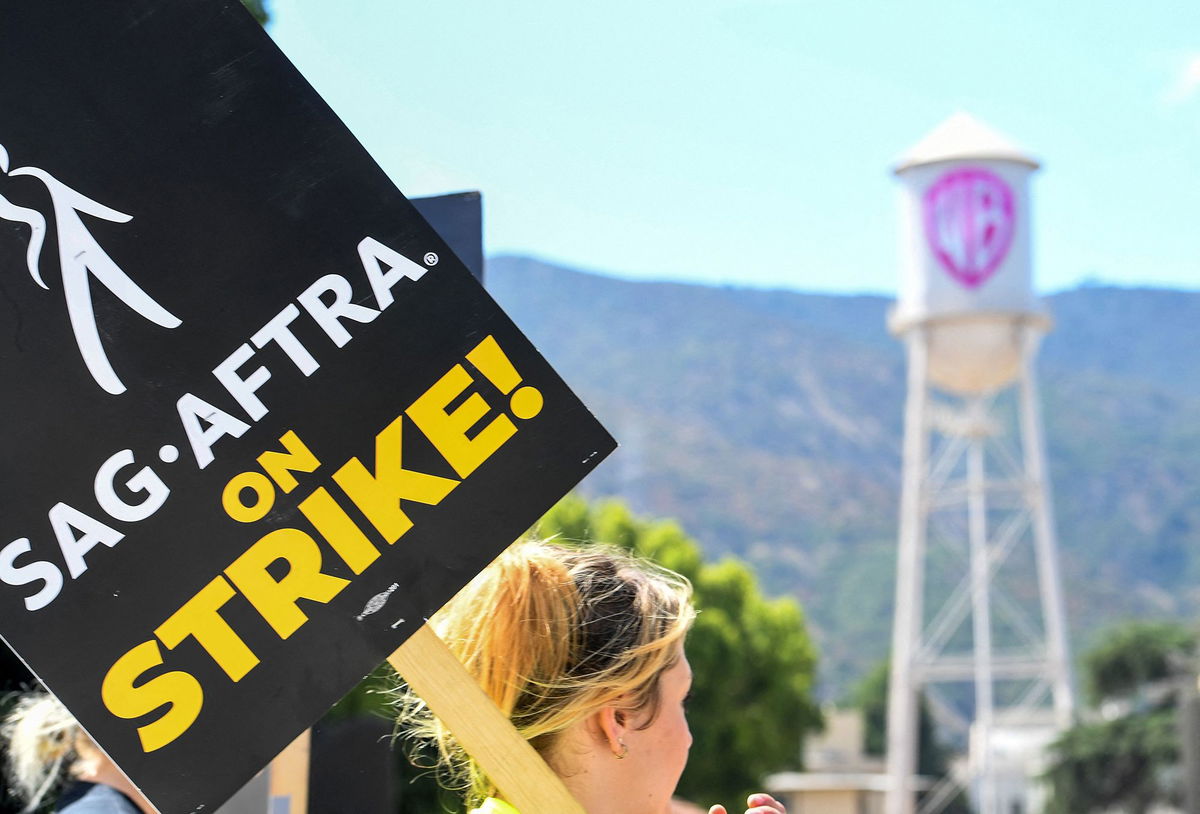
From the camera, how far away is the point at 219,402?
84.0 inches

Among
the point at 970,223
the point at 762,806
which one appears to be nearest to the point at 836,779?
the point at 970,223

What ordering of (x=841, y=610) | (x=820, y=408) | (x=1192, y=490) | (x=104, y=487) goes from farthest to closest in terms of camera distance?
(x=820, y=408)
(x=1192, y=490)
(x=841, y=610)
(x=104, y=487)

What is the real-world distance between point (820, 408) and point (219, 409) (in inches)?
7740

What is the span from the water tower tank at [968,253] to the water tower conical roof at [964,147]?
2cm

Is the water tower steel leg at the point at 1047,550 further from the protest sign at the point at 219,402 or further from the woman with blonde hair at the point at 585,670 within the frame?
the protest sign at the point at 219,402

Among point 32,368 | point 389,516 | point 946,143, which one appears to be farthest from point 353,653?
point 946,143

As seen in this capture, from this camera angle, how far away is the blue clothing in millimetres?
3645

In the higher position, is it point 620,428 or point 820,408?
point 620,428

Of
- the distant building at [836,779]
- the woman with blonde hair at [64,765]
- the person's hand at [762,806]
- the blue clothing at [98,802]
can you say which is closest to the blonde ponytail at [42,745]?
the woman with blonde hair at [64,765]

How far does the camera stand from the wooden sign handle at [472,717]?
217 cm

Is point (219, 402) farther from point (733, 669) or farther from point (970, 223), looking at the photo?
point (733, 669)

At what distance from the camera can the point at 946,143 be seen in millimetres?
31578

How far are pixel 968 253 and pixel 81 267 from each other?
28908 millimetres

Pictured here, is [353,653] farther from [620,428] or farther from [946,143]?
[620,428]
